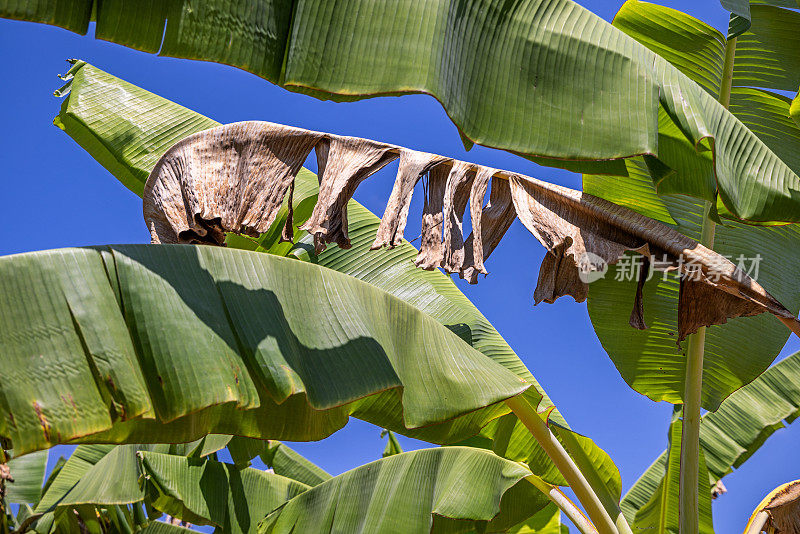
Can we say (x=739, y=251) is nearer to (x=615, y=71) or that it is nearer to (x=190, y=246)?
(x=615, y=71)

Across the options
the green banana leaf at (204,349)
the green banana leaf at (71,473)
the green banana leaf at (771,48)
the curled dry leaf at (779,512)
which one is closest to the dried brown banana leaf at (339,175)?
the green banana leaf at (204,349)

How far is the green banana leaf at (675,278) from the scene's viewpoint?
2.60 metres

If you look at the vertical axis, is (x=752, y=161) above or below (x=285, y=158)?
above

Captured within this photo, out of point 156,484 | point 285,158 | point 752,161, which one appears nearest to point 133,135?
point 285,158

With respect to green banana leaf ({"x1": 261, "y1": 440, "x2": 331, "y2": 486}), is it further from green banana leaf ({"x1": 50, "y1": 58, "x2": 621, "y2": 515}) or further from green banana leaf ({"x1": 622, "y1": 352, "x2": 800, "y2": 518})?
green banana leaf ({"x1": 622, "y1": 352, "x2": 800, "y2": 518})

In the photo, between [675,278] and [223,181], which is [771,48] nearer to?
[675,278]

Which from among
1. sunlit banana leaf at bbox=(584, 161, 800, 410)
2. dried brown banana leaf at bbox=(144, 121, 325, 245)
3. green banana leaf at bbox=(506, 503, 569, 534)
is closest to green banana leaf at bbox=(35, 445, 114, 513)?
green banana leaf at bbox=(506, 503, 569, 534)

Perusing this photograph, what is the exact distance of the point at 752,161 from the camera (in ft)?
6.28

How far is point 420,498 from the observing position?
2582mm

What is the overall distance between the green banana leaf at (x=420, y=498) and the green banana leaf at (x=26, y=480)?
2836mm

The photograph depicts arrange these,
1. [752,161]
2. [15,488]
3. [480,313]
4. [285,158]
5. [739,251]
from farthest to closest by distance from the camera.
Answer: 1. [15,488]
2. [480,313]
3. [739,251]
4. [285,158]
5. [752,161]

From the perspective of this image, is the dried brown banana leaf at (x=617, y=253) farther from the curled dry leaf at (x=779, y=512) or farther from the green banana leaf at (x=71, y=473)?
the green banana leaf at (x=71, y=473)

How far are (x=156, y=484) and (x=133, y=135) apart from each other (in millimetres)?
1660

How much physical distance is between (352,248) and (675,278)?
136 centimetres
